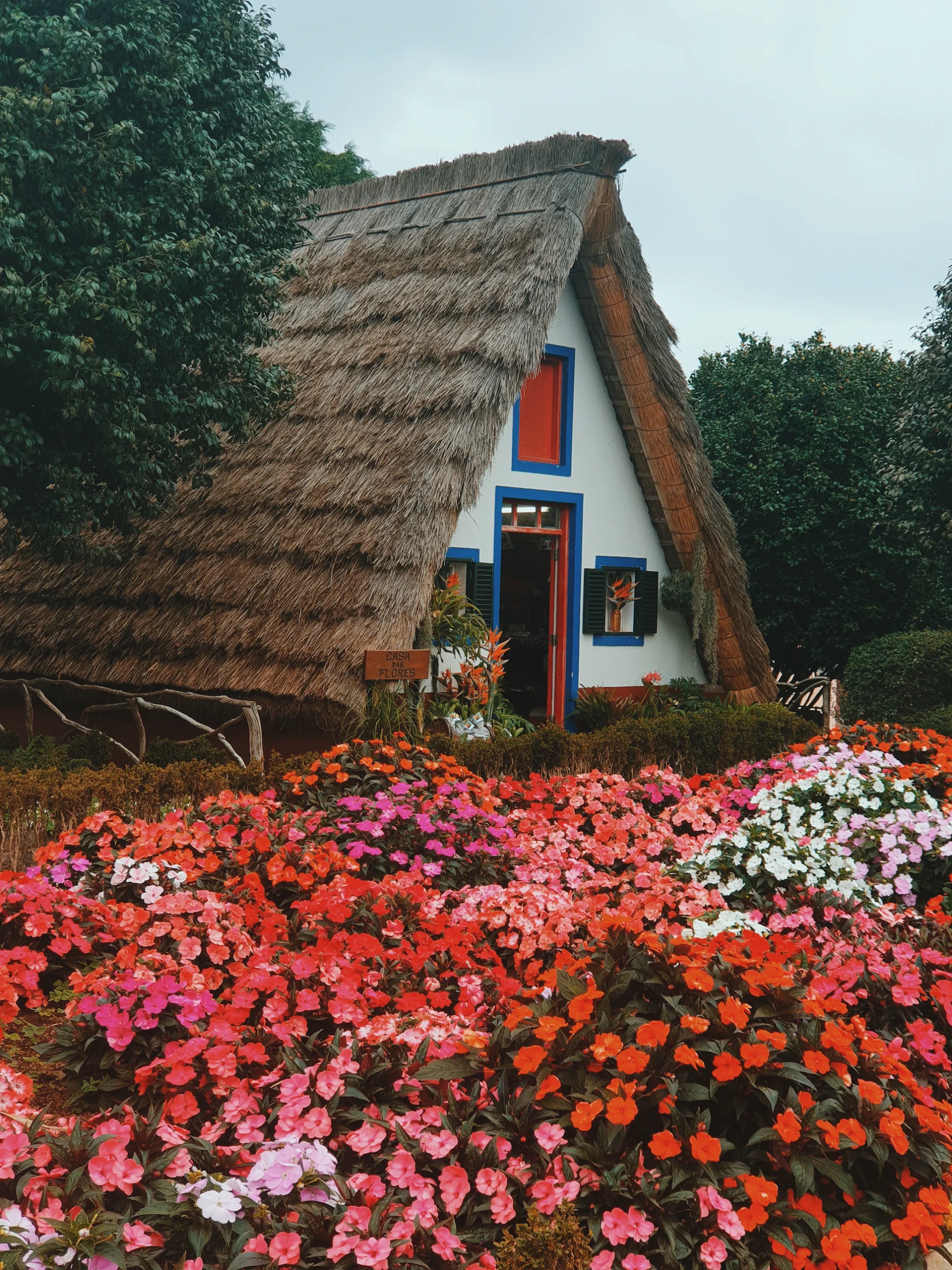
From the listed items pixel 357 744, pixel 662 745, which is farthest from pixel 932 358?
pixel 357 744

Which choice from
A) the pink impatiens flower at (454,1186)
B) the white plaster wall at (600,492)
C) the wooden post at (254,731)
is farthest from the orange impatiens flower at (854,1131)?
the white plaster wall at (600,492)

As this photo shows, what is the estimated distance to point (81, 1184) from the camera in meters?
2.78

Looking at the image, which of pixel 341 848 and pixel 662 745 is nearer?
pixel 341 848

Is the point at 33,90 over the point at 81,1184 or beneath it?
over

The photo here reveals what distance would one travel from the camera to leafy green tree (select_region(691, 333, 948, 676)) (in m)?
17.3

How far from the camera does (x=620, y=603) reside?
12852mm

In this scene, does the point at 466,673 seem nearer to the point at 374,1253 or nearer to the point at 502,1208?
the point at 502,1208

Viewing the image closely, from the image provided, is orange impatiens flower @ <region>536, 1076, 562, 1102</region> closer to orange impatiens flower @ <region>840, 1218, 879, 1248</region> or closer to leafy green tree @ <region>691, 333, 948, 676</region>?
orange impatiens flower @ <region>840, 1218, 879, 1248</region>

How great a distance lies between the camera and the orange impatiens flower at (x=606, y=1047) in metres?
3.05

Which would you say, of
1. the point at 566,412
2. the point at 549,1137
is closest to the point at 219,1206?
the point at 549,1137

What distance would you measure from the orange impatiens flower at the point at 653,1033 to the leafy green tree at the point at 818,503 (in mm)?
14848

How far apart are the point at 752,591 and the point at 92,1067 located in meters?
15.7

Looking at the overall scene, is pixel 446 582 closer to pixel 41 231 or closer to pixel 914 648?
pixel 41 231

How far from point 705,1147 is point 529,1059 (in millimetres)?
509
